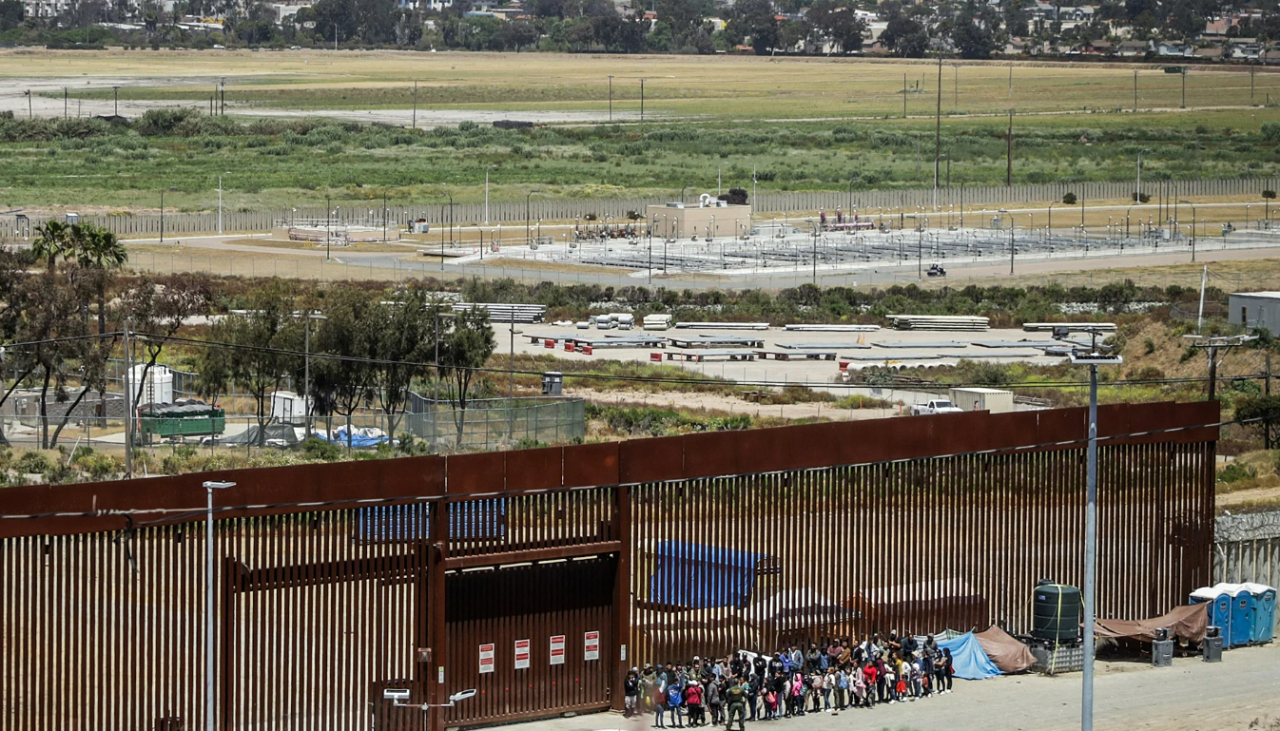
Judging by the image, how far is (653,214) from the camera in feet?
396

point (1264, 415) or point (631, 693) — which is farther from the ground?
point (1264, 415)

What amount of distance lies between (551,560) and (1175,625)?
12287 millimetres

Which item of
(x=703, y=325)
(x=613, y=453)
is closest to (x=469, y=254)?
(x=703, y=325)

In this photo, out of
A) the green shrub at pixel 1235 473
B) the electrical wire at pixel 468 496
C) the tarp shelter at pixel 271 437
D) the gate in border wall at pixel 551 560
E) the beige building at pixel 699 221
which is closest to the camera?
the electrical wire at pixel 468 496

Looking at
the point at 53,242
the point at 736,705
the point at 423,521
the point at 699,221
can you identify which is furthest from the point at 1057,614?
the point at 699,221

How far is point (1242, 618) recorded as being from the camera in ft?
115

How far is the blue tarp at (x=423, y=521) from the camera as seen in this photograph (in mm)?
28469

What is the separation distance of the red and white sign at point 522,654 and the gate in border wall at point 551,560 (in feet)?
0.11

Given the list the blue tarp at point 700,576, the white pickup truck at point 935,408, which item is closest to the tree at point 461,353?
the white pickup truck at point 935,408

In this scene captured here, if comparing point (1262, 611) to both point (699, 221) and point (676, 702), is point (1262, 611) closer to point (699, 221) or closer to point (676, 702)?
point (676, 702)

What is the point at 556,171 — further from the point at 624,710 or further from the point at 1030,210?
the point at 624,710

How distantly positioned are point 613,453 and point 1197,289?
244ft

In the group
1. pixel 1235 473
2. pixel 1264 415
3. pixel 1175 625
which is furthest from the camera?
pixel 1264 415

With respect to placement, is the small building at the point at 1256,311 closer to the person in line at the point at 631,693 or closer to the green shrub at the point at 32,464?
the green shrub at the point at 32,464
